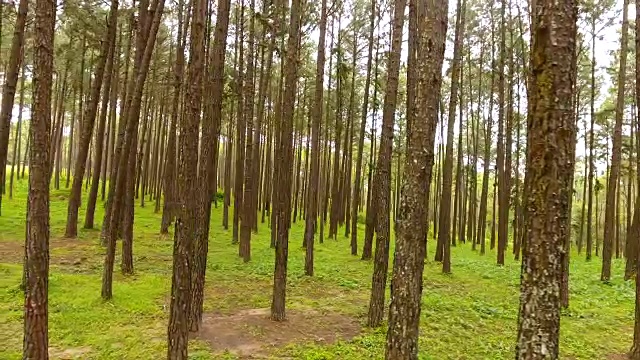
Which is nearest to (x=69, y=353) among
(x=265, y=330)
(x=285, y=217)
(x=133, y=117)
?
(x=265, y=330)

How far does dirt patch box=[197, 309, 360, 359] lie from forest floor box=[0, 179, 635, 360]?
20 mm

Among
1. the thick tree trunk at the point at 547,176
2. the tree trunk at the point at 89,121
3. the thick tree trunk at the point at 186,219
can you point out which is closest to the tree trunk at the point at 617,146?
the thick tree trunk at the point at 547,176

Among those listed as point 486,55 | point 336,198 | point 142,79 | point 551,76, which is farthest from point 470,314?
point 486,55

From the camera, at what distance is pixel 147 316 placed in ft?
28.4

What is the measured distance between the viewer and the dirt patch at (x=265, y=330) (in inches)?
294

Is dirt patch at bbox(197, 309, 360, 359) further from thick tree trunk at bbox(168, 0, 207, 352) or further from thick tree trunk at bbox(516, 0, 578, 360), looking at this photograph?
thick tree trunk at bbox(516, 0, 578, 360)

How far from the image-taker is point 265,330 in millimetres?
8297

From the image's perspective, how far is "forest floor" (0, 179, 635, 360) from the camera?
24.1ft

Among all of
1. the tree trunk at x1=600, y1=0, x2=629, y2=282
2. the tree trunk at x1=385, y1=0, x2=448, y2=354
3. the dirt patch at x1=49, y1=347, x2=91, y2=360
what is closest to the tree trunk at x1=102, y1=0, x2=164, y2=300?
the dirt patch at x1=49, y1=347, x2=91, y2=360

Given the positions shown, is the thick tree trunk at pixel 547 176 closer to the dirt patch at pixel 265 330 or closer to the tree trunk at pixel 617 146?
the dirt patch at pixel 265 330

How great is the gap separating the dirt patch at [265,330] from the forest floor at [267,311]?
0.02 meters

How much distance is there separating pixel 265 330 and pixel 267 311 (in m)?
1.16

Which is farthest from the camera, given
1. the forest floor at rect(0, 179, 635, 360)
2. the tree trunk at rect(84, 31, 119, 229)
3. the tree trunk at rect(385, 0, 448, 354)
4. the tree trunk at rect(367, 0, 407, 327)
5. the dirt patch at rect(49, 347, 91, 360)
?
the tree trunk at rect(84, 31, 119, 229)

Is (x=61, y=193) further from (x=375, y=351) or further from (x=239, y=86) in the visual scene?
(x=375, y=351)
